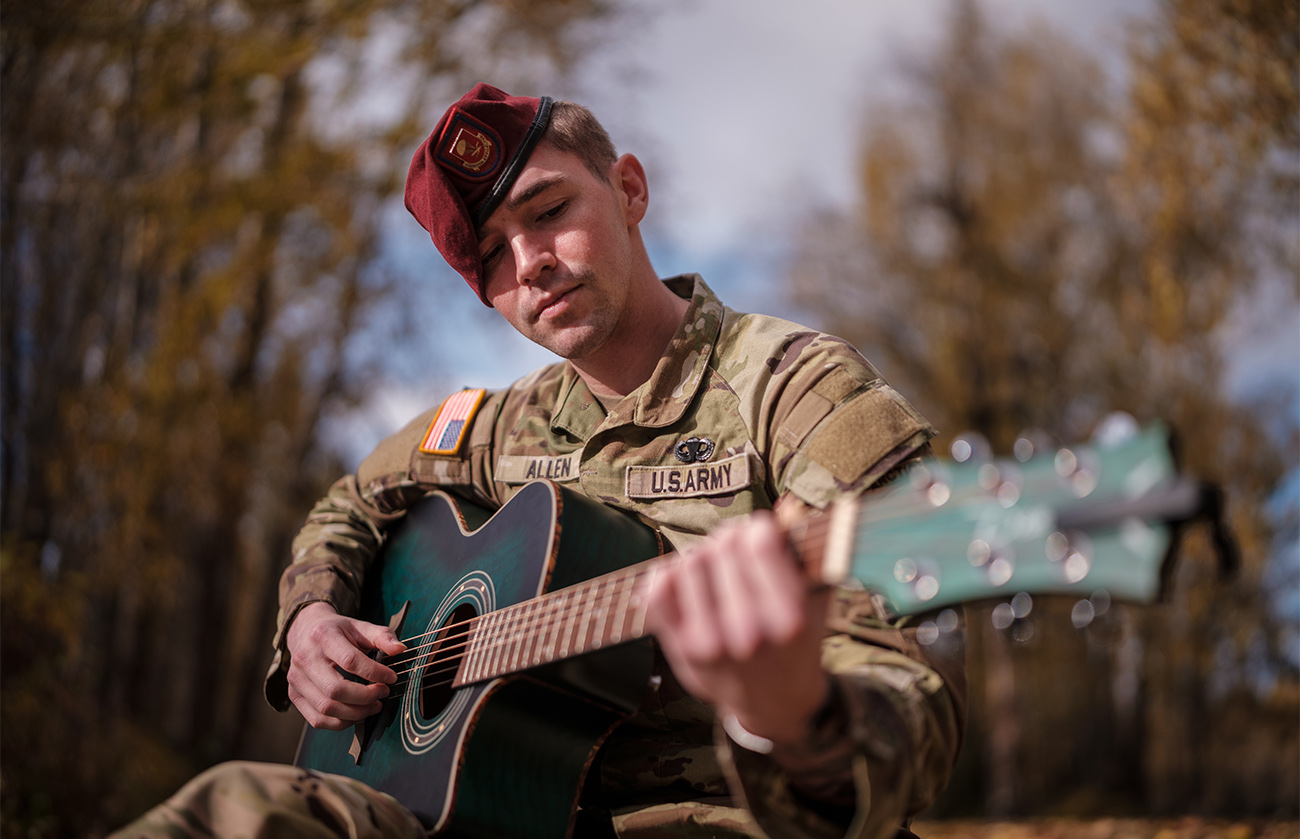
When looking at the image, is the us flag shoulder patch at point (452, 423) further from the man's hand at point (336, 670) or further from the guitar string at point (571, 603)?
the guitar string at point (571, 603)

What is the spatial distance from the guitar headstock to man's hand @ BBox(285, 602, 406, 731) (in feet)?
3.89

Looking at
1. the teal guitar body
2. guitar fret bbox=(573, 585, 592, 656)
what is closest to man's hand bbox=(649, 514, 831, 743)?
guitar fret bbox=(573, 585, 592, 656)

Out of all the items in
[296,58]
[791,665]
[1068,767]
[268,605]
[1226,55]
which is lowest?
[1068,767]

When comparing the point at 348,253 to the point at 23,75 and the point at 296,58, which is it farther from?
the point at 23,75

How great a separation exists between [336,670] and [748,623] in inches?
50.0

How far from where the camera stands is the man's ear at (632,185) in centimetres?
227

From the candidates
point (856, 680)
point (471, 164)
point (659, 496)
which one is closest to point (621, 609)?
point (856, 680)

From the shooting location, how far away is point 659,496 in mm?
1886

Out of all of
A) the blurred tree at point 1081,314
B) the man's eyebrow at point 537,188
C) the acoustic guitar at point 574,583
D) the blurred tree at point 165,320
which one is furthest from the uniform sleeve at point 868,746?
the blurred tree at point 1081,314

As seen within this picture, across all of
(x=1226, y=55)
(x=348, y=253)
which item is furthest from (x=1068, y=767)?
(x=348, y=253)

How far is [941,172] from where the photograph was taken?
14.8 meters

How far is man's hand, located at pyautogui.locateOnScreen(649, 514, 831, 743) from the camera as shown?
1.04 metres

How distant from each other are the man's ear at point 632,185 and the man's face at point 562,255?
132 millimetres

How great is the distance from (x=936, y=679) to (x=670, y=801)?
0.71 m
